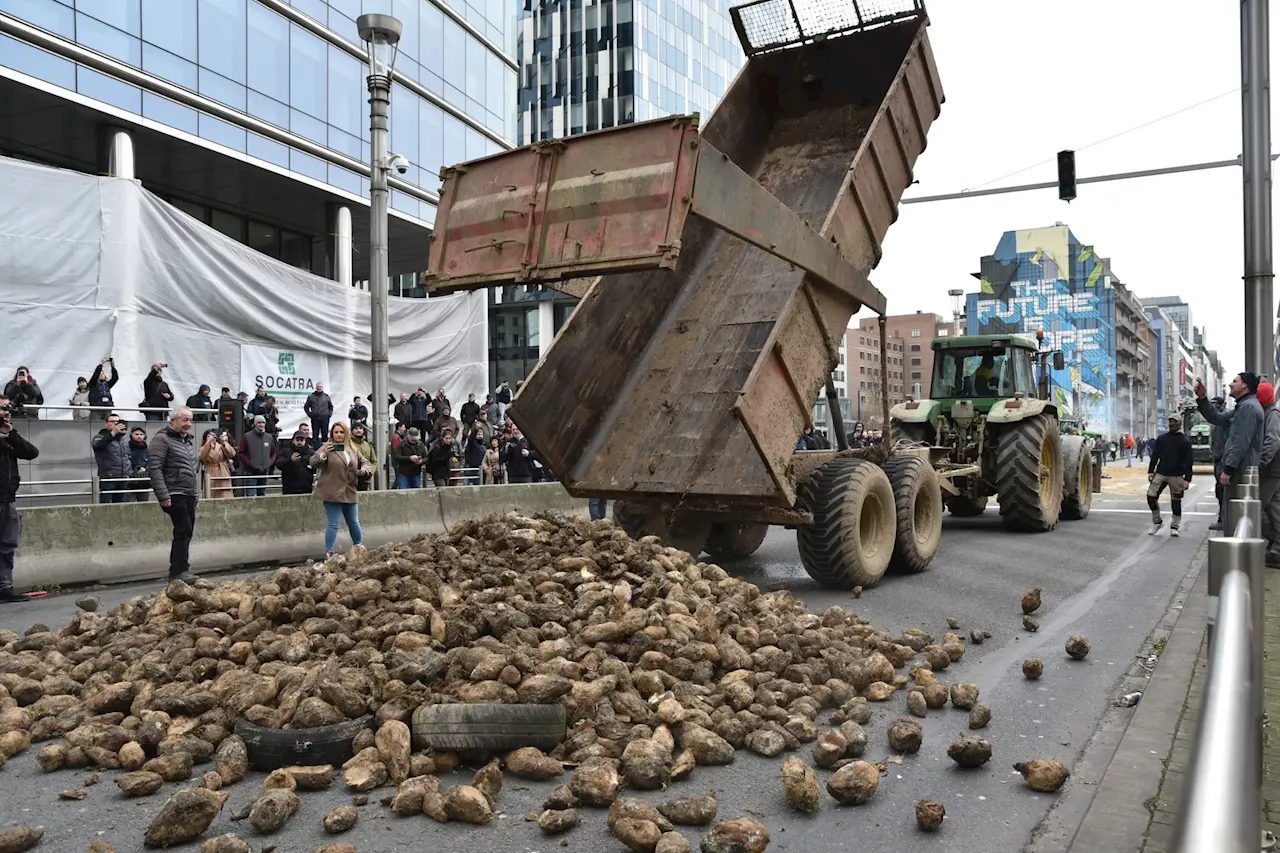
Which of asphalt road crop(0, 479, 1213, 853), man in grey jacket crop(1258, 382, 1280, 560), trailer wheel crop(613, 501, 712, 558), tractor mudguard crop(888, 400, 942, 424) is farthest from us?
tractor mudguard crop(888, 400, 942, 424)

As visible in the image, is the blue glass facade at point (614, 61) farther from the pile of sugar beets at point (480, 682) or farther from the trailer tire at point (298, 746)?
the trailer tire at point (298, 746)

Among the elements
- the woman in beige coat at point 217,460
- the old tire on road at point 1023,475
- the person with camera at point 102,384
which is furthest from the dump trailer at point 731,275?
the person with camera at point 102,384

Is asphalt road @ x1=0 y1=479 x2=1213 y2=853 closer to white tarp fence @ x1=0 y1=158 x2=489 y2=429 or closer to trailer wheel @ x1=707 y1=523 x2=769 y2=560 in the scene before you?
trailer wheel @ x1=707 y1=523 x2=769 y2=560

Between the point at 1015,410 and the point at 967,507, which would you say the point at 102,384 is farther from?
the point at 967,507

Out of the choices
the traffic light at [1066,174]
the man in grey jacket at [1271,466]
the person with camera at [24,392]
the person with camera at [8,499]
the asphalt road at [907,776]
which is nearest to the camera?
the asphalt road at [907,776]

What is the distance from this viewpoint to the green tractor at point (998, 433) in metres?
12.5

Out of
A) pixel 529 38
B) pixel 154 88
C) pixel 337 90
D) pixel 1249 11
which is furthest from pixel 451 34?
pixel 529 38

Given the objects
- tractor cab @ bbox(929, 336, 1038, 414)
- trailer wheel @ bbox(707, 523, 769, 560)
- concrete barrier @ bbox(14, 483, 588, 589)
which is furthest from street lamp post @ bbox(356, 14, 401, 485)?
tractor cab @ bbox(929, 336, 1038, 414)

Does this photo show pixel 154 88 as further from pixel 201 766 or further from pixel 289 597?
pixel 201 766

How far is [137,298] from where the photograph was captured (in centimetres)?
1558

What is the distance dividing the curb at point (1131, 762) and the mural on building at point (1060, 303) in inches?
2833

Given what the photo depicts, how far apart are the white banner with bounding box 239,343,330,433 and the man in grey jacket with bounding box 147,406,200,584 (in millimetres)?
9303

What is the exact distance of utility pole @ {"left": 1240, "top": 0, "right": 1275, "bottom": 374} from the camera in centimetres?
892

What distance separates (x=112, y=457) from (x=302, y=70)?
16.0m
